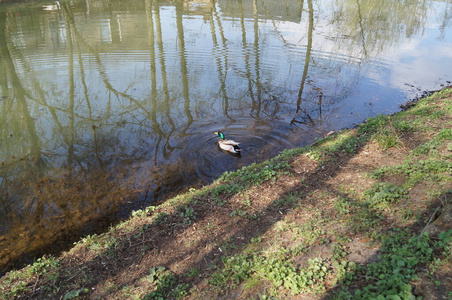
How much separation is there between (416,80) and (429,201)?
32.0 feet

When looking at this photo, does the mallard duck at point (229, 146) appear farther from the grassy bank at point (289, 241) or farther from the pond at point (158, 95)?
the grassy bank at point (289, 241)

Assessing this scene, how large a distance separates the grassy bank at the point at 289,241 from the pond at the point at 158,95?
143 cm

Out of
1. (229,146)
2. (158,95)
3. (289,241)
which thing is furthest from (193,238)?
(158,95)

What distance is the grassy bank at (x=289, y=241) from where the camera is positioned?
3.06 metres

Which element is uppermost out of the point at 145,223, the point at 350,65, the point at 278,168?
the point at 350,65

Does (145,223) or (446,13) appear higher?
(446,13)

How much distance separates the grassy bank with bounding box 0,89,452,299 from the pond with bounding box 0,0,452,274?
1.43 meters

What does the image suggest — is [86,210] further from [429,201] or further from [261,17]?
[261,17]

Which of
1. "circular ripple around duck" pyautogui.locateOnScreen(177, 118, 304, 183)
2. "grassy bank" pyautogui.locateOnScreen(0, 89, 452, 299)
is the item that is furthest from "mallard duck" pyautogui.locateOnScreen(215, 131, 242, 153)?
"grassy bank" pyautogui.locateOnScreen(0, 89, 452, 299)

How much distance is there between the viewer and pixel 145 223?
455cm

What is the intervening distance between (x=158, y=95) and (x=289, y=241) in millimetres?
7555

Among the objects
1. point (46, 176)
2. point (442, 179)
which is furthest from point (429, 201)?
point (46, 176)

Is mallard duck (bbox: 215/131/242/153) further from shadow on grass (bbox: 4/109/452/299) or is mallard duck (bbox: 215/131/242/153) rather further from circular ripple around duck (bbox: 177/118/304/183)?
shadow on grass (bbox: 4/109/452/299)

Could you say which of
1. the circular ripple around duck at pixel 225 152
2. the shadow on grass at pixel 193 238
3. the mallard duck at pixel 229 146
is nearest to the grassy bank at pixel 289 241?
the shadow on grass at pixel 193 238
